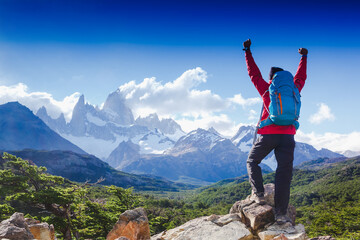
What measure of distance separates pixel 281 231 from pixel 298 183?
510 ft

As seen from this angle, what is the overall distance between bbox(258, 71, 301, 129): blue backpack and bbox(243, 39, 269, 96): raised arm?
16.4 inches

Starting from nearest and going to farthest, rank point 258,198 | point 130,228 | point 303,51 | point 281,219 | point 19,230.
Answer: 1. point 281,219
2. point 19,230
3. point 258,198
4. point 303,51
5. point 130,228

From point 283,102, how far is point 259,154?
143 centimetres

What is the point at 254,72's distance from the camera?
612 centimetres

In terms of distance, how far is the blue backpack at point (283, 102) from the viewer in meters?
5.32

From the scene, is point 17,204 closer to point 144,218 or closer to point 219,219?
point 144,218

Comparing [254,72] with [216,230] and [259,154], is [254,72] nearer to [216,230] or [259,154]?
[259,154]

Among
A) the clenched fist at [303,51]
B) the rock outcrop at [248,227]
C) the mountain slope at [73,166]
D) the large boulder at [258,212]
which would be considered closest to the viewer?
the rock outcrop at [248,227]

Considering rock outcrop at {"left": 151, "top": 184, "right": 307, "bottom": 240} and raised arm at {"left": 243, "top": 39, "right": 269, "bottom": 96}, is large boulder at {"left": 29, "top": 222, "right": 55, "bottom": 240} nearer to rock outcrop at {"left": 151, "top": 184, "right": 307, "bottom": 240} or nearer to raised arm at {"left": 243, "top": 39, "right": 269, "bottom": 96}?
rock outcrop at {"left": 151, "top": 184, "right": 307, "bottom": 240}

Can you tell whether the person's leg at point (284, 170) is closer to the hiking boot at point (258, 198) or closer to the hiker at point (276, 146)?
the hiker at point (276, 146)

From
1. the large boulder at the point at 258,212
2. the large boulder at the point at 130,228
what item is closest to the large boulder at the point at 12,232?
the large boulder at the point at 130,228

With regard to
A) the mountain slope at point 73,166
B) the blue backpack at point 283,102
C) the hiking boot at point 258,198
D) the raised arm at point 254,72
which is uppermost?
the raised arm at point 254,72

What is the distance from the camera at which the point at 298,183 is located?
14050cm

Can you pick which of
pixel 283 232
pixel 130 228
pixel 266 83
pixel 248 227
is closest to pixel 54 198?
pixel 130 228
